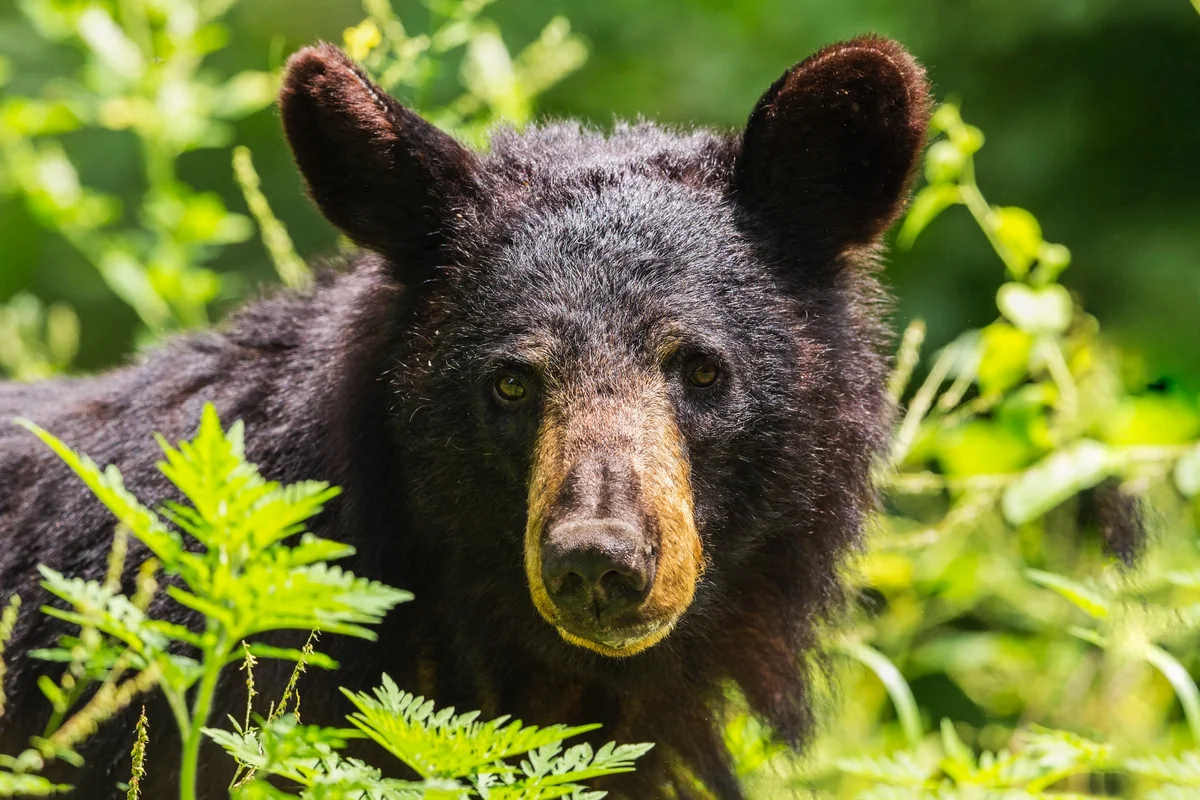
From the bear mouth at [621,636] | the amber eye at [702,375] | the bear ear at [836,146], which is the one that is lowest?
the bear mouth at [621,636]

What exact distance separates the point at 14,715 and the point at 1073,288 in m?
4.93

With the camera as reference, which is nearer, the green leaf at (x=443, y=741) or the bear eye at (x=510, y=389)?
the green leaf at (x=443, y=741)

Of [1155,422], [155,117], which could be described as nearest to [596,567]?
[1155,422]

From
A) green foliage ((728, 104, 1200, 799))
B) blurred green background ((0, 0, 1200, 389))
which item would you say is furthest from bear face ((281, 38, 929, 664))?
blurred green background ((0, 0, 1200, 389))

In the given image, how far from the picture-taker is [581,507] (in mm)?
2812

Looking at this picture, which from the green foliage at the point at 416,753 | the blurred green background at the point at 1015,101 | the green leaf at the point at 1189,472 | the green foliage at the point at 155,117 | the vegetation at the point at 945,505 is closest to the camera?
the green foliage at the point at 416,753

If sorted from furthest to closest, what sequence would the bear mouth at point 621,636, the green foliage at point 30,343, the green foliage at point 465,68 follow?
the green foliage at point 30,343, the green foliage at point 465,68, the bear mouth at point 621,636

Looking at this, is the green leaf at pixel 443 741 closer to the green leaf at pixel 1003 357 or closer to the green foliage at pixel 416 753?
the green foliage at pixel 416 753

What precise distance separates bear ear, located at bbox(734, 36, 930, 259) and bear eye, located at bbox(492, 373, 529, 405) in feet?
2.57

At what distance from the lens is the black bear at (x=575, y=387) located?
326cm

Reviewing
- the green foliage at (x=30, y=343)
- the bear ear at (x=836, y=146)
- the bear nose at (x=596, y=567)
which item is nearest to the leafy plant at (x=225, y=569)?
the bear nose at (x=596, y=567)

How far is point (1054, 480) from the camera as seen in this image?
462 cm

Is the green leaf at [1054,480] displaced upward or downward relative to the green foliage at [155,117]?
downward

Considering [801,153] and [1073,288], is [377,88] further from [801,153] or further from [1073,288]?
[1073,288]
